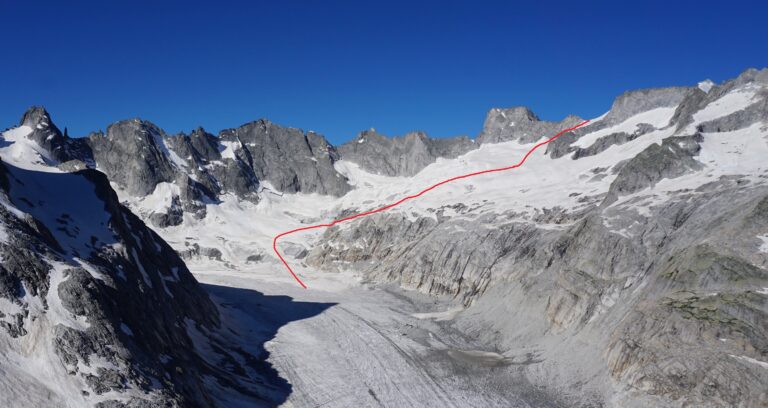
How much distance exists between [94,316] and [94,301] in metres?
1.24

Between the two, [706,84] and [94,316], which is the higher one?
[706,84]

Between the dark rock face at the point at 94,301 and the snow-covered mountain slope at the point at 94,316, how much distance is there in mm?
79

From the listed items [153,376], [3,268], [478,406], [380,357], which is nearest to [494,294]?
[380,357]

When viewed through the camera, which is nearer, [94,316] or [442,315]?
[94,316]

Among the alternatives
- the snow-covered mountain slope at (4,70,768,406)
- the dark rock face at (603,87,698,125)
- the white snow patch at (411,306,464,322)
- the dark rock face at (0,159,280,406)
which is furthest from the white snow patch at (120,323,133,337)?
the dark rock face at (603,87,698,125)

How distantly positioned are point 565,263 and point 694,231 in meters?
14.2

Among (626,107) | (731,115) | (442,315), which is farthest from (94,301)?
(626,107)

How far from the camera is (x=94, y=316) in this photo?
37.8m

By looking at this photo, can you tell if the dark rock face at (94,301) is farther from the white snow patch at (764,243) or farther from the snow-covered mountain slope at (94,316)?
the white snow patch at (764,243)

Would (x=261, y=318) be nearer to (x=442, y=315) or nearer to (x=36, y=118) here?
(x=442, y=315)

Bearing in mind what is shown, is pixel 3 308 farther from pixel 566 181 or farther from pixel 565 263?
pixel 566 181

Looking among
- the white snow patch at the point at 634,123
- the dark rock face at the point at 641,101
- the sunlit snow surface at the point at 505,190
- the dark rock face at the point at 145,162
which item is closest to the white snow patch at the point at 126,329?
the sunlit snow surface at the point at 505,190

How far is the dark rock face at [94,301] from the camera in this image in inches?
1378

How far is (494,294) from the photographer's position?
247 feet
